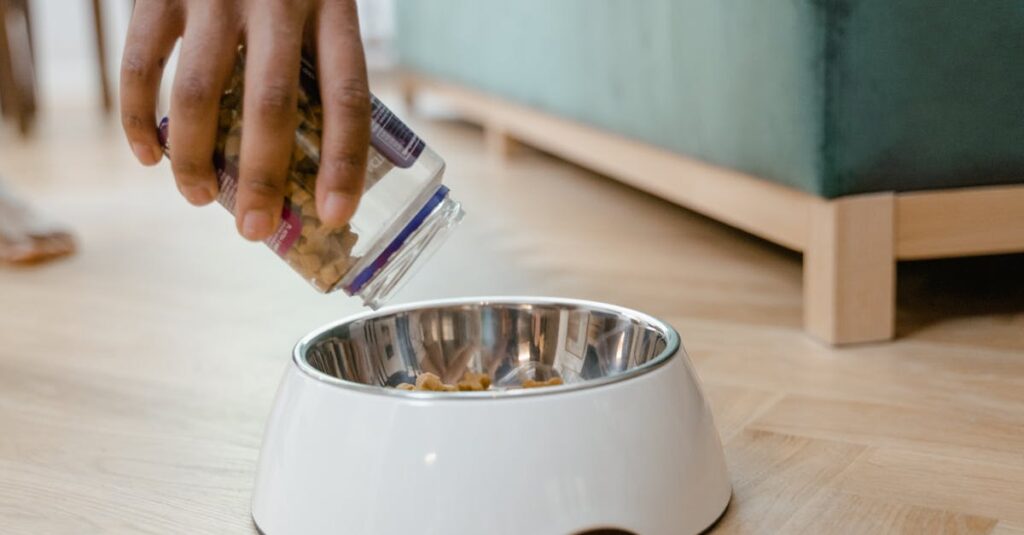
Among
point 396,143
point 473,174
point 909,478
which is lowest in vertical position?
point 473,174

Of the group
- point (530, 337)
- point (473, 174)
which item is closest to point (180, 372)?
point (530, 337)

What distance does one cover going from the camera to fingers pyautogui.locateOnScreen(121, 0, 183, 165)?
1.76 ft

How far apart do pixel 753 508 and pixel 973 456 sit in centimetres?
16

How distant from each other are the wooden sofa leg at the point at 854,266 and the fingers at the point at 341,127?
1.65ft

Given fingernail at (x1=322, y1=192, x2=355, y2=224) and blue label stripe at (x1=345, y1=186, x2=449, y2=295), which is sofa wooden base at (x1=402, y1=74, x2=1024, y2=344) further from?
fingernail at (x1=322, y1=192, x2=355, y2=224)

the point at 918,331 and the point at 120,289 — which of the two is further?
the point at 120,289

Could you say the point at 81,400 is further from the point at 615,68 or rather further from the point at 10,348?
the point at 615,68

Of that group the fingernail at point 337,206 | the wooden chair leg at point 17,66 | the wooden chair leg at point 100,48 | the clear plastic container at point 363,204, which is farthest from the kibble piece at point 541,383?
the wooden chair leg at point 100,48

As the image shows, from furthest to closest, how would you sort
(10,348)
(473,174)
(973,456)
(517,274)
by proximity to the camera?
(473,174) → (517,274) → (10,348) → (973,456)

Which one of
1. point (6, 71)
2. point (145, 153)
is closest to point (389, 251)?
point (145, 153)

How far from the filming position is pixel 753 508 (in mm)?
640

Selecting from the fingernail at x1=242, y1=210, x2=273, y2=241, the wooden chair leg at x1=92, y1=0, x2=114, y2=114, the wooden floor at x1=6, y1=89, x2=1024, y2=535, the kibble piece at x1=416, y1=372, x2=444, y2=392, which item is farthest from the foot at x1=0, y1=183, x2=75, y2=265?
the wooden chair leg at x1=92, y1=0, x2=114, y2=114

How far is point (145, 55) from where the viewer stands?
0.54m

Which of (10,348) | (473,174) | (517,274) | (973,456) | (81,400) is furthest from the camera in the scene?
(473,174)
